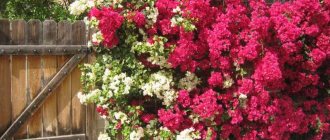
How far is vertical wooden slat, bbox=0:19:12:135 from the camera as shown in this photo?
496cm

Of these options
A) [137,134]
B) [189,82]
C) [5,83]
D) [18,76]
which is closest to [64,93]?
[18,76]

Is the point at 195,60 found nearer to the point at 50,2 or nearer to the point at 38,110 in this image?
the point at 38,110

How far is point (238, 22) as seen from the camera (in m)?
5.77

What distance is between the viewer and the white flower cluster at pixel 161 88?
208 inches

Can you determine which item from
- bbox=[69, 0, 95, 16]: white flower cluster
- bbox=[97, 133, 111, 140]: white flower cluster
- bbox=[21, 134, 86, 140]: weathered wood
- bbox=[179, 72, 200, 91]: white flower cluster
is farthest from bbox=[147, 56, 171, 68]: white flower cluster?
bbox=[21, 134, 86, 140]: weathered wood

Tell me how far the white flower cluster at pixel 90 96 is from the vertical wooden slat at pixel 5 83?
2.41 ft

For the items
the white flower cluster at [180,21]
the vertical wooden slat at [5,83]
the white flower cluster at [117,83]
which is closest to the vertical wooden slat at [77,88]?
the white flower cluster at [117,83]

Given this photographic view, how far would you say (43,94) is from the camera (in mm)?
5207

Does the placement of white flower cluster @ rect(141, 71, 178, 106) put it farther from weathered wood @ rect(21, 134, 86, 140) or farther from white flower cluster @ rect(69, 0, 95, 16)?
white flower cluster @ rect(69, 0, 95, 16)

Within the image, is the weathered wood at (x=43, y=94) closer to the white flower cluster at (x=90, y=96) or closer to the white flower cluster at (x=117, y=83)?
the white flower cluster at (x=90, y=96)

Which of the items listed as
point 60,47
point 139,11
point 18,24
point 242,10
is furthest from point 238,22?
point 18,24

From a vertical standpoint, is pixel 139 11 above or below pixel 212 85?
above

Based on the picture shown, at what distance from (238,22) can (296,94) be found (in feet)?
5.34

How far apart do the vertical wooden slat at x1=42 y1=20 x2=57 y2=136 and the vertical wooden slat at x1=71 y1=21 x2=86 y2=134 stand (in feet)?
0.73
